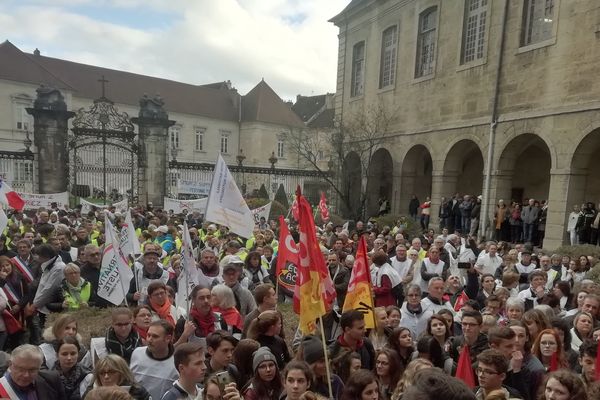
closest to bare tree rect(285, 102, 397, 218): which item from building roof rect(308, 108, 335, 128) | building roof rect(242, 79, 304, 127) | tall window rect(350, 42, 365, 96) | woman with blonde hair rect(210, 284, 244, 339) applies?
tall window rect(350, 42, 365, 96)

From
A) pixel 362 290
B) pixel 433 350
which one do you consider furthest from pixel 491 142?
pixel 433 350

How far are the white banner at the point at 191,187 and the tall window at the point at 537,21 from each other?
13825mm

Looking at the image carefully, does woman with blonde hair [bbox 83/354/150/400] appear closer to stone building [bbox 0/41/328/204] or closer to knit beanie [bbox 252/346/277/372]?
knit beanie [bbox 252/346/277/372]

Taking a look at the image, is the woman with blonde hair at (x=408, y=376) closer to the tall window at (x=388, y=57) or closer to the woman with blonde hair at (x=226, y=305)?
the woman with blonde hair at (x=226, y=305)

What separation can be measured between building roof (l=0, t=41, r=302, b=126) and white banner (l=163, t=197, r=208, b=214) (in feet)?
106

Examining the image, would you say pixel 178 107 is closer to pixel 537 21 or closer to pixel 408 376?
pixel 537 21

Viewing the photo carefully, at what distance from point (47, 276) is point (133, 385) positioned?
10.1 feet

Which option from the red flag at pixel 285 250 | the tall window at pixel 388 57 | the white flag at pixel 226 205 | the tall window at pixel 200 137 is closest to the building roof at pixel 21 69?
the tall window at pixel 200 137

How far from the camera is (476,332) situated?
4.52 metres

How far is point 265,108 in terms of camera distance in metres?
56.2

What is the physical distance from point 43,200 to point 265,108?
40.9m

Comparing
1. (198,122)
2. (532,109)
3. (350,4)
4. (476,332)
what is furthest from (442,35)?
(198,122)

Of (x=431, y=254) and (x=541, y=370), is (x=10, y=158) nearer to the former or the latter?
(x=431, y=254)

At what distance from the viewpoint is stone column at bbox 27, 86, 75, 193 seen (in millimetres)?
19297
